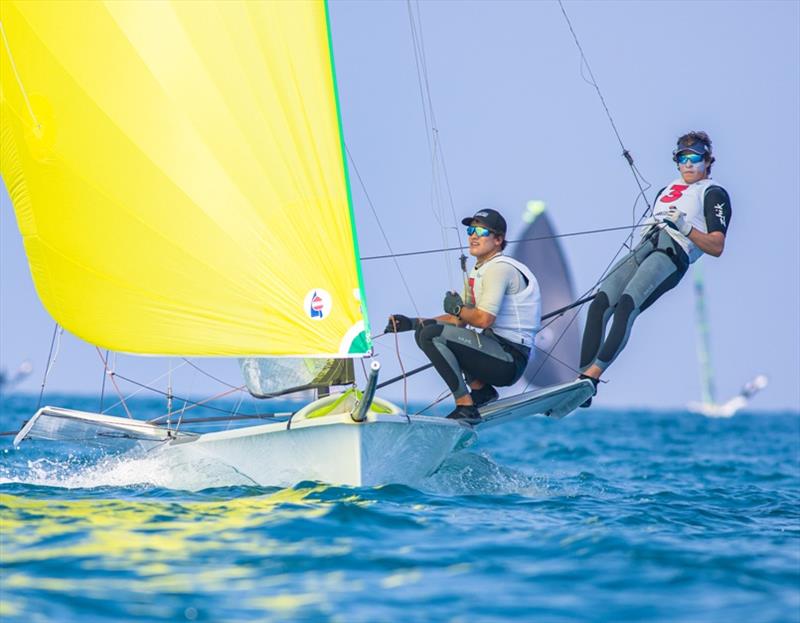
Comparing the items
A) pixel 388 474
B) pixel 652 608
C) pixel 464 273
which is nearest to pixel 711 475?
pixel 464 273

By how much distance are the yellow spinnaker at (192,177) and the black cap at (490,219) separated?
1215 mm

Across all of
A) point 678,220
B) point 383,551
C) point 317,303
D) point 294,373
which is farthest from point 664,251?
point 383,551

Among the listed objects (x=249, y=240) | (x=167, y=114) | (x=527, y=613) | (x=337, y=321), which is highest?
(x=167, y=114)

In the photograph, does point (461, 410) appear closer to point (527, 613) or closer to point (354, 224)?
point (354, 224)

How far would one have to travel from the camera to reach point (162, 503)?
316 inches

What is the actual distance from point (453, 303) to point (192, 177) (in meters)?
1.91

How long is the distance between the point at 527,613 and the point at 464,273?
4.54 metres

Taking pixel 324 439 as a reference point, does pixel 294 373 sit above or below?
above

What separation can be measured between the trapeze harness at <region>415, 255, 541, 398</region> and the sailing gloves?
42.9 inches

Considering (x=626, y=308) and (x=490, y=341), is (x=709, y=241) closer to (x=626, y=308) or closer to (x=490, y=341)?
(x=626, y=308)

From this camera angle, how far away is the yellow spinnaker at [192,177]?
26.8 ft

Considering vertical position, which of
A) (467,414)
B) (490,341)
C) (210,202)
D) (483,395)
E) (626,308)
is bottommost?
(467,414)

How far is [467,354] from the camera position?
352 inches

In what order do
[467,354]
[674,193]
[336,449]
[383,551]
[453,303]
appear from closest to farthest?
[383,551], [336,449], [453,303], [467,354], [674,193]
